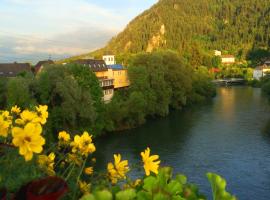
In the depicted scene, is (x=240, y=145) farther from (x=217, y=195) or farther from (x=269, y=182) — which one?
(x=217, y=195)

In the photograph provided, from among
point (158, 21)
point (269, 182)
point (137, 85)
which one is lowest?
point (269, 182)

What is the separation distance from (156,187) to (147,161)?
505mm

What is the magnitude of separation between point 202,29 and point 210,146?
150 m

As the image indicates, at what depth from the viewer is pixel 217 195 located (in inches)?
72.3

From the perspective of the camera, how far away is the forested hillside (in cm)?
14900

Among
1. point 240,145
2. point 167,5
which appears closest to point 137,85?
point 240,145

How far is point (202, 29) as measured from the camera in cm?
16900

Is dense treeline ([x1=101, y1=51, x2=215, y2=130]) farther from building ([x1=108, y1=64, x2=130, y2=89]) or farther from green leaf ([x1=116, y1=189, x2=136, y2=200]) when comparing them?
green leaf ([x1=116, y1=189, x2=136, y2=200])

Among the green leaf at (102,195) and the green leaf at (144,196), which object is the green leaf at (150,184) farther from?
the green leaf at (102,195)

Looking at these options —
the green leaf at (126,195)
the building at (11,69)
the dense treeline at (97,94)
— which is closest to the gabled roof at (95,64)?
the dense treeline at (97,94)

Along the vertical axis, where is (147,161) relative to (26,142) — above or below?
below

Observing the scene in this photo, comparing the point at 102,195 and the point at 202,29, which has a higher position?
the point at 202,29

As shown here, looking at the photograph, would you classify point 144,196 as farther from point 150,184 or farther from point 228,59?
point 228,59

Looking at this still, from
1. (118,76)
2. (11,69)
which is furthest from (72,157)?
(11,69)
